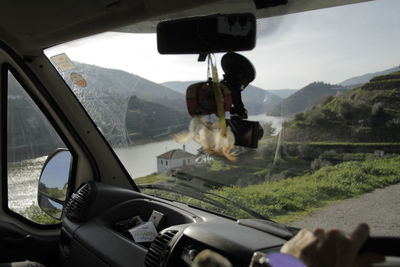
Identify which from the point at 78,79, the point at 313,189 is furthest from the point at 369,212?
the point at 78,79

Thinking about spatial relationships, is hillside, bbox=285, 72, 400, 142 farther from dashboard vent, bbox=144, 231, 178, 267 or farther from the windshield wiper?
dashboard vent, bbox=144, 231, 178, 267

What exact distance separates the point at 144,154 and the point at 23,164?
3.77 ft

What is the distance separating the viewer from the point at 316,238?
122cm

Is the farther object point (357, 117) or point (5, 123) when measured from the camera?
point (5, 123)

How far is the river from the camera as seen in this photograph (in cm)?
334

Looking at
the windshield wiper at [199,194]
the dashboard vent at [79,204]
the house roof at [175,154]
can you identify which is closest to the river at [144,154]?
the house roof at [175,154]

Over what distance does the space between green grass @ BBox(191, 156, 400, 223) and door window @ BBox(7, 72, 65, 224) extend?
1927 millimetres

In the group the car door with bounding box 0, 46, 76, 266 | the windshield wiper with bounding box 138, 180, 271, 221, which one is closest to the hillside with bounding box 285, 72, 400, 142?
the windshield wiper with bounding box 138, 180, 271, 221

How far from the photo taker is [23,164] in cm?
391

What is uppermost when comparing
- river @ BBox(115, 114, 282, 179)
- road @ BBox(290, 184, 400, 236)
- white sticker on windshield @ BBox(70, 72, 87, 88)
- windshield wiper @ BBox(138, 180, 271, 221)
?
white sticker on windshield @ BBox(70, 72, 87, 88)

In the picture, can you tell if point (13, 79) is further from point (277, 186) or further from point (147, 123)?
point (277, 186)

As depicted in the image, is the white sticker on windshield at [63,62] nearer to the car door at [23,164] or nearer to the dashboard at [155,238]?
the car door at [23,164]

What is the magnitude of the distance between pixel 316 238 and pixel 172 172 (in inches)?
90.8

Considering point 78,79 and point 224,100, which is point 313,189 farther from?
point 78,79
